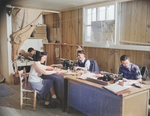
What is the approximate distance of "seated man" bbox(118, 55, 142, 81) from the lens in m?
2.95

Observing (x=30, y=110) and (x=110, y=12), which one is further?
(x=110, y=12)

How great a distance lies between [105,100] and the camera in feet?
7.95

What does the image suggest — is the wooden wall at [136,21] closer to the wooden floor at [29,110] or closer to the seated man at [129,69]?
the seated man at [129,69]

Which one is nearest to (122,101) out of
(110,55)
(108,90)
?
(108,90)

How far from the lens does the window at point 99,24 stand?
13.4 feet

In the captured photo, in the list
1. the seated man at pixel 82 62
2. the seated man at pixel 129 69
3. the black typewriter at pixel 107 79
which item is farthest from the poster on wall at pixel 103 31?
the black typewriter at pixel 107 79

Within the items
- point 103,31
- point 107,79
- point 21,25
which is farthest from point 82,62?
point 21,25

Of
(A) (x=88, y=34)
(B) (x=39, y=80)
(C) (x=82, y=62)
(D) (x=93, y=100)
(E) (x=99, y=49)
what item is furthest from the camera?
(A) (x=88, y=34)

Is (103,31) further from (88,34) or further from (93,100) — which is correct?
(93,100)

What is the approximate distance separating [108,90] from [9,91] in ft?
9.98

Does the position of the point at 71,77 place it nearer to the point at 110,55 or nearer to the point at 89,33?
the point at 110,55

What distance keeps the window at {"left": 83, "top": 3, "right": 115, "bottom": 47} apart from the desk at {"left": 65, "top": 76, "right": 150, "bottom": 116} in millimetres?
1711

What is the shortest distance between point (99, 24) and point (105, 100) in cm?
244

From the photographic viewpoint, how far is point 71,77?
3043mm
